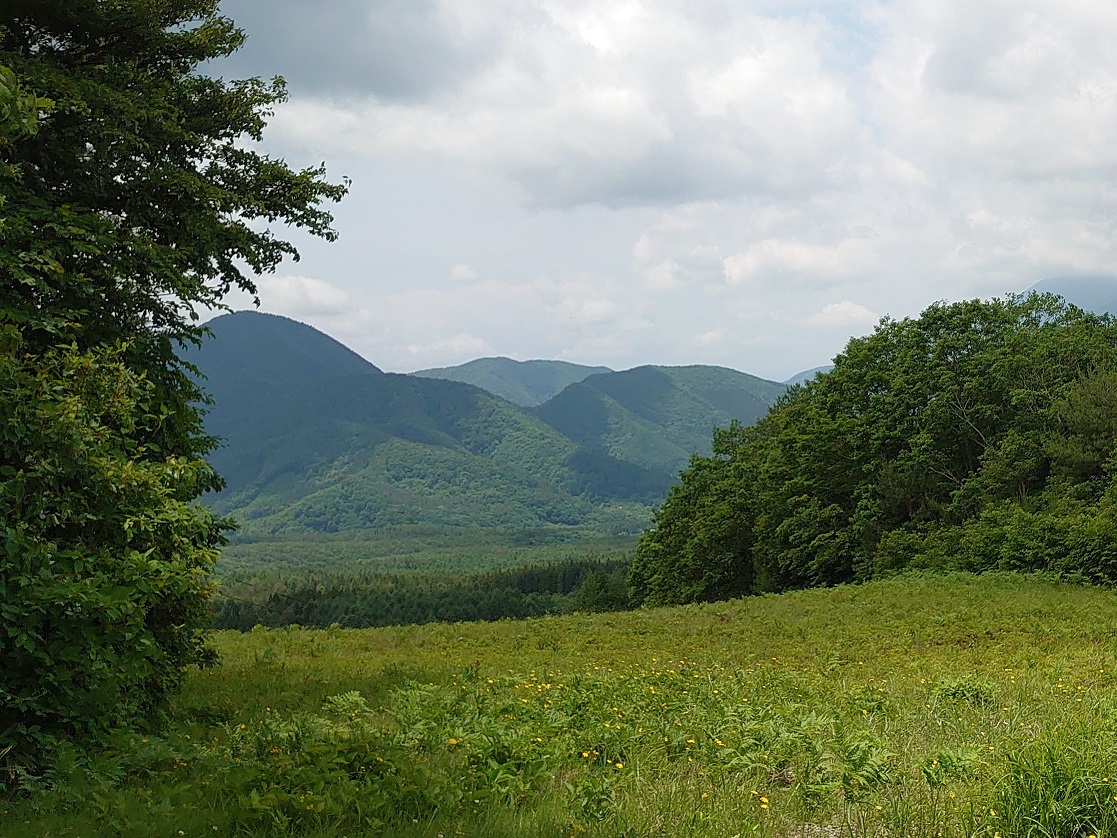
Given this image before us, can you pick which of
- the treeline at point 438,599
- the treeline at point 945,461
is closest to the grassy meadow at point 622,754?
the treeline at point 945,461

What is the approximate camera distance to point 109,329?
916 centimetres

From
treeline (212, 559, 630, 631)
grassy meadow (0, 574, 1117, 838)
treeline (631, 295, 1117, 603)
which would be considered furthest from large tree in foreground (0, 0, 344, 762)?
treeline (212, 559, 630, 631)

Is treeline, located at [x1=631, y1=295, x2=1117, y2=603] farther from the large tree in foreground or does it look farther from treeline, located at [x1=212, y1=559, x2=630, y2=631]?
the large tree in foreground

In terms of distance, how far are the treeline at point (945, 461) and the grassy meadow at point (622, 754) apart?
59.4 ft

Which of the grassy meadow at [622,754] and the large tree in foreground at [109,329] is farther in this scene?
the large tree in foreground at [109,329]

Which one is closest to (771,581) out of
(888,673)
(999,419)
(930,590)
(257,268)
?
(999,419)

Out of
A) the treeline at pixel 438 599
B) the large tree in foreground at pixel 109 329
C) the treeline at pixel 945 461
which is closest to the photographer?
the large tree in foreground at pixel 109 329

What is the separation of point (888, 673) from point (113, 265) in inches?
464

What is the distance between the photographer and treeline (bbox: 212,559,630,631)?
6875cm

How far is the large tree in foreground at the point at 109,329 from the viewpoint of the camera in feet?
21.4

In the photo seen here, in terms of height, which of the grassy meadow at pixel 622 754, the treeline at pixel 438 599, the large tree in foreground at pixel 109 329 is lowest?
the treeline at pixel 438 599

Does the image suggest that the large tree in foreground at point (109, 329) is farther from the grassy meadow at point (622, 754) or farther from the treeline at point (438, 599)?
the treeline at point (438, 599)

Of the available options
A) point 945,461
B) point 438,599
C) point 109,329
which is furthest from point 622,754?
point 438,599

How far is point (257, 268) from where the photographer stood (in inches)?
462
